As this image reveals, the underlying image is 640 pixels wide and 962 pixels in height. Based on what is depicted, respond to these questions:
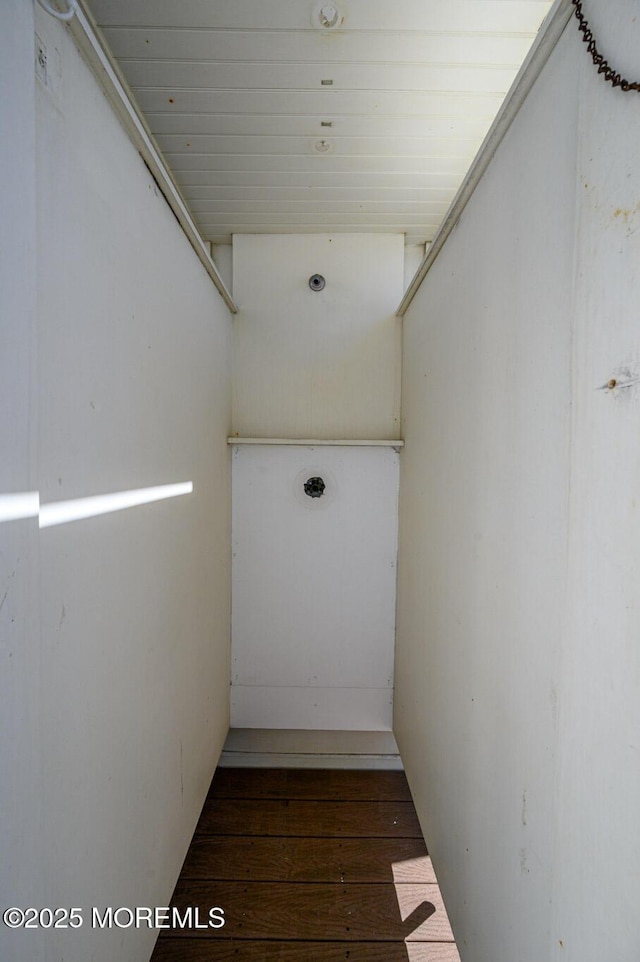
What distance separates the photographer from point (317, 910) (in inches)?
49.0

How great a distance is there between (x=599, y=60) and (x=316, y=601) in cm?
188

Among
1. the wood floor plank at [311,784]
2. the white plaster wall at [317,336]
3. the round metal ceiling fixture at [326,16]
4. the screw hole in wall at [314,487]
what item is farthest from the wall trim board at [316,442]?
the wood floor plank at [311,784]

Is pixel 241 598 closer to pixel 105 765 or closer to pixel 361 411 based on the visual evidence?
pixel 361 411

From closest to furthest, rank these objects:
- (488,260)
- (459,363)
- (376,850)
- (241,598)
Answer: (488,260) < (459,363) < (376,850) < (241,598)

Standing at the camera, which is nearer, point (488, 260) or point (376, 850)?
point (488, 260)

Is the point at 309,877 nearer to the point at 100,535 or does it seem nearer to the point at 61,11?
the point at 100,535

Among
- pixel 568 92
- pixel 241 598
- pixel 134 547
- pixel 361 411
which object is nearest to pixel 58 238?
pixel 134 547

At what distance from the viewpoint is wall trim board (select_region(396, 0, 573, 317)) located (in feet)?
2.07

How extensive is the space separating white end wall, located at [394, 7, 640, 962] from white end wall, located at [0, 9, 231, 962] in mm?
746

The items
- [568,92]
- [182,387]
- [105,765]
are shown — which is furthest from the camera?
[182,387]

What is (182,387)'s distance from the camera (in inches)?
50.1

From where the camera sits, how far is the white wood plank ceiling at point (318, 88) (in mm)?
970

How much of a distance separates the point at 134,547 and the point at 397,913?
4.31ft

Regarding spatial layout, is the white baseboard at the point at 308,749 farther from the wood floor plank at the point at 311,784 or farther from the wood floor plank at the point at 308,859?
the wood floor plank at the point at 308,859
